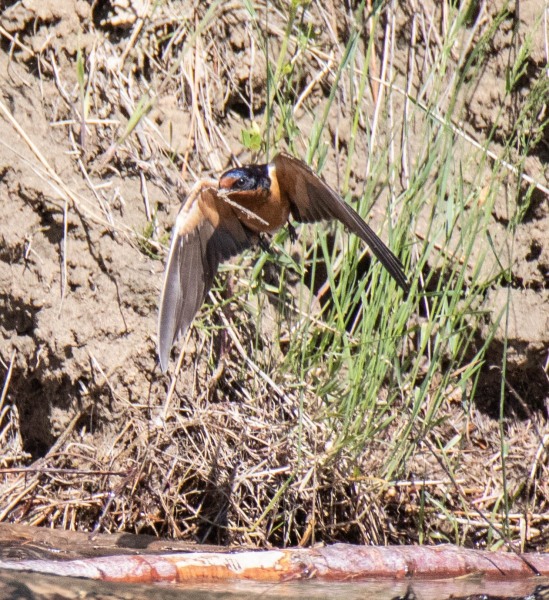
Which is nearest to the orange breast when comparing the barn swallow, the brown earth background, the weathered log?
the barn swallow

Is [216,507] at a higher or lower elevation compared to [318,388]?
lower

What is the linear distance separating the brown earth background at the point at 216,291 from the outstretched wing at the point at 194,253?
19 centimetres

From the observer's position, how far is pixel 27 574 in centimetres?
208

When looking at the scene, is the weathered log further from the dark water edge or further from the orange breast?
the orange breast

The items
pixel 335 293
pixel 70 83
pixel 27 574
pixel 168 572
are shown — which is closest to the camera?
pixel 27 574

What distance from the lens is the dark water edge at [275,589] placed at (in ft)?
6.69

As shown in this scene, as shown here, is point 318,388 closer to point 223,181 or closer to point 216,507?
point 216,507

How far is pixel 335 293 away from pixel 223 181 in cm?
51

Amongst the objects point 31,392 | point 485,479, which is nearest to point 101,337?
point 31,392

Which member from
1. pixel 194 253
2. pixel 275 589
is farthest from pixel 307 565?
pixel 194 253

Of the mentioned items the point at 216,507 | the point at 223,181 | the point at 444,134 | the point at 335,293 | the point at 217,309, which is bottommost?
the point at 216,507

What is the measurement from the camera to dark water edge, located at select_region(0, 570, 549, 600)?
2.04 m

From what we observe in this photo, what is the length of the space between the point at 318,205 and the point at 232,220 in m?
0.31

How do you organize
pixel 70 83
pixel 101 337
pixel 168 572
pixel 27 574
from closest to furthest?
pixel 27 574
pixel 168 572
pixel 101 337
pixel 70 83
